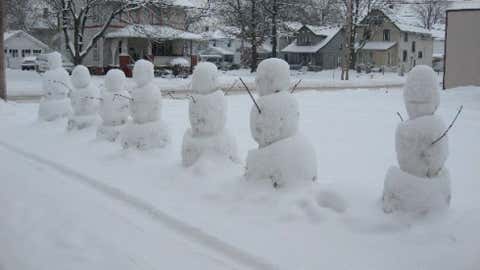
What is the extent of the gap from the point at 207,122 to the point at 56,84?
7926 millimetres

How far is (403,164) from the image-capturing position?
625 cm

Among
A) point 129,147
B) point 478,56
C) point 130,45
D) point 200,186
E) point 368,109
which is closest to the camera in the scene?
point 200,186

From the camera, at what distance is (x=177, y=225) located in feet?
21.8

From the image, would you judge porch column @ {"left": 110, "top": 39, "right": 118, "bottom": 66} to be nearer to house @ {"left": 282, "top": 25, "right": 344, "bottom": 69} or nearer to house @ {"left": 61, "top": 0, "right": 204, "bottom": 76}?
house @ {"left": 61, "top": 0, "right": 204, "bottom": 76}

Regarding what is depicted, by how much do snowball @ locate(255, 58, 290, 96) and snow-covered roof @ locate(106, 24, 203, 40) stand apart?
2946cm

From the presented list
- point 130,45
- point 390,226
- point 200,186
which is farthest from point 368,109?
point 130,45

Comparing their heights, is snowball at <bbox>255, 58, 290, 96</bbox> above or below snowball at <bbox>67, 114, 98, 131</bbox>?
above

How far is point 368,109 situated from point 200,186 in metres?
12.6

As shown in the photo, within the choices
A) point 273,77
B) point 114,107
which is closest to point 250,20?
point 114,107

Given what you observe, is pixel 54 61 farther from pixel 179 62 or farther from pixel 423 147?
pixel 179 62

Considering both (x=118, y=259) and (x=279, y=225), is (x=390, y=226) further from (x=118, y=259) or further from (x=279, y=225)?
(x=118, y=259)

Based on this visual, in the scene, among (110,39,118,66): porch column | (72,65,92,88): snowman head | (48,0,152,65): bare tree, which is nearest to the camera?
(72,65,92,88): snowman head

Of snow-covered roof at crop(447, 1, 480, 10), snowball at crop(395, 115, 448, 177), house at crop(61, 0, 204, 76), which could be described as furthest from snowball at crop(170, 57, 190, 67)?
snowball at crop(395, 115, 448, 177)

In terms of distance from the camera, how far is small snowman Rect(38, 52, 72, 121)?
579 inches
